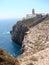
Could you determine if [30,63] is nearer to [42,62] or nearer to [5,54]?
[42,62]

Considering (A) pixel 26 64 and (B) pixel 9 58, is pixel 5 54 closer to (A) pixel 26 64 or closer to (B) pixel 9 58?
(B) pixel 9 58

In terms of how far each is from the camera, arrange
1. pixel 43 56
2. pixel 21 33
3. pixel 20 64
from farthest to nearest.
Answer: pixel 21 33
pixel 43 56
pixel 20 64

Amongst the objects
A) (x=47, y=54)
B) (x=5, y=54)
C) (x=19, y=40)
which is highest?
(x=5, y=54)

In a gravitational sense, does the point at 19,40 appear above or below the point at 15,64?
below

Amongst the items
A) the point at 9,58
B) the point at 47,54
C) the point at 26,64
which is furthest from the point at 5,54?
the point at 47,54

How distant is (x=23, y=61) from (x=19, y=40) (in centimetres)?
9623

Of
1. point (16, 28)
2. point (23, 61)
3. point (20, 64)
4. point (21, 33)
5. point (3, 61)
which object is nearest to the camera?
point (3, 61)

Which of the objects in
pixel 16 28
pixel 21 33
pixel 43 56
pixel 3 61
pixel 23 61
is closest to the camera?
pixel 3 61

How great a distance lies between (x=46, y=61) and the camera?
96.9 ft

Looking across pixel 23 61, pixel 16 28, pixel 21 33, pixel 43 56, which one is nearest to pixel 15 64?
pixel 23 61

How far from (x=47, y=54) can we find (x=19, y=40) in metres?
93.4

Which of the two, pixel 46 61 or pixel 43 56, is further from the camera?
pixel 43 56

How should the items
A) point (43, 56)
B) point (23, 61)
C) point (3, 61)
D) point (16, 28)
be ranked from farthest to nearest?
point (16, 28) → point (43, 56) → point (23, 61) → point (3, 61)

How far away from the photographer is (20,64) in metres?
27.9
